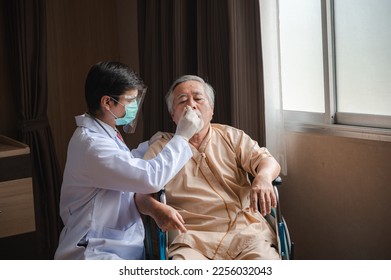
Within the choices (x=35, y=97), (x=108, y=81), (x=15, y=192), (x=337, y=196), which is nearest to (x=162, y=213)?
(x=108, y=81)

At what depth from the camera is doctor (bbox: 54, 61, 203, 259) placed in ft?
7.52

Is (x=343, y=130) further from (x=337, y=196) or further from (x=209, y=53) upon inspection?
(x=209, y=53)

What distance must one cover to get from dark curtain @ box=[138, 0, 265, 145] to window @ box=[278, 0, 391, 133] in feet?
0.61

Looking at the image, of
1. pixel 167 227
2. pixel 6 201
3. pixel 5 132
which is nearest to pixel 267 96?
pixel 167 227

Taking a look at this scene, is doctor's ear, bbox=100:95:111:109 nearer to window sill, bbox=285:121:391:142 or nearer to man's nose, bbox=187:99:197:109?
man's nose, bbox=187:99:197:109

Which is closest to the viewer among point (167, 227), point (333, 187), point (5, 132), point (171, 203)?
point (167, 227)

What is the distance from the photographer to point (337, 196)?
2.97 metres

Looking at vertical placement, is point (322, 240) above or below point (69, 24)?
below

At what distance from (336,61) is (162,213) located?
1.21 metres

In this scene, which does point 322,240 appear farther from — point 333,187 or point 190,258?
point 190,258

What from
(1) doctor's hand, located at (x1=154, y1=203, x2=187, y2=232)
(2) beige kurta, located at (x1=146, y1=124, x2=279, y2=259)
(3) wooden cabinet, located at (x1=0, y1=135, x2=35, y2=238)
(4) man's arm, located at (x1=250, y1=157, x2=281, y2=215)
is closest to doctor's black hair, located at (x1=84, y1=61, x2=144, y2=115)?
(2) beige kurta, located at (x1=146, y1=124, x2=279, y2=259)

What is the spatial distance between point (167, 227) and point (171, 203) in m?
0.29

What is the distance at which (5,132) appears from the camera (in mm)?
3789

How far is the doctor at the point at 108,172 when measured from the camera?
2291mm
